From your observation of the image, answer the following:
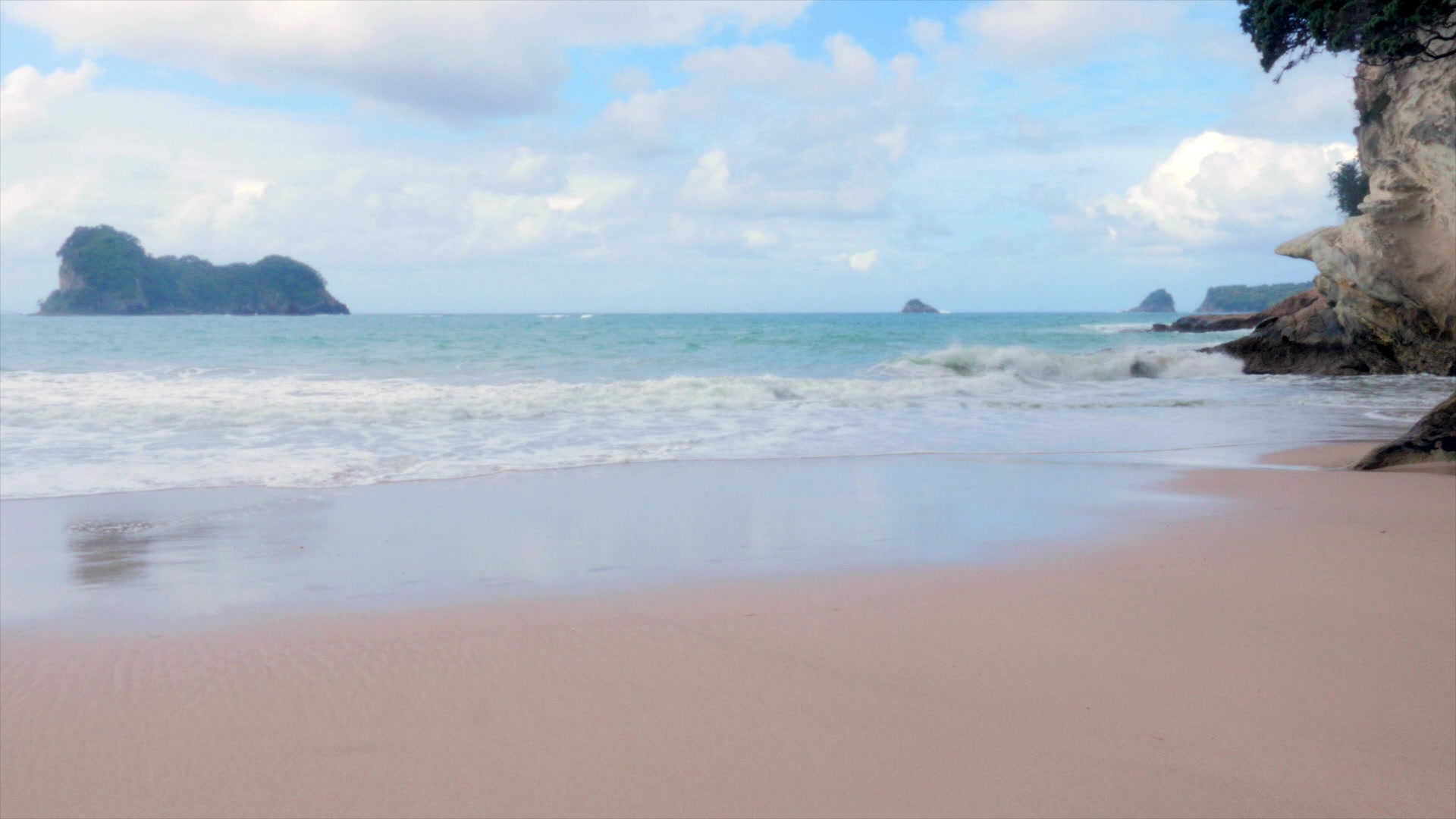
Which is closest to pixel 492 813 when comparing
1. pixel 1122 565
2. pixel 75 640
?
pixel 75 640

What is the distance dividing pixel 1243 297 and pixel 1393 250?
104 meters

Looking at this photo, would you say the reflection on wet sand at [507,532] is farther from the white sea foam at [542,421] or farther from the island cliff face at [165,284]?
the island cliff face at [165,284]

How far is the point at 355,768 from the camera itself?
262cm

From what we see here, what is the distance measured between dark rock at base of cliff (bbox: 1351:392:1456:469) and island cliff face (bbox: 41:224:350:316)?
10947 centimetres

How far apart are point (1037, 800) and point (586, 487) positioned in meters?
5.20

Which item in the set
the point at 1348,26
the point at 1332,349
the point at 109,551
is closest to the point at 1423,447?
the point at 1348,26

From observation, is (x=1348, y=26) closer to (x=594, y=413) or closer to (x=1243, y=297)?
(x=594, y=413)

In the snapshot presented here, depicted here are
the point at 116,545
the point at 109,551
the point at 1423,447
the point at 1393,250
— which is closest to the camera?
the point at 109,551

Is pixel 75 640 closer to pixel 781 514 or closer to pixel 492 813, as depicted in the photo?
pixel 492 813

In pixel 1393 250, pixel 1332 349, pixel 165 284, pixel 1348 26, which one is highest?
pixel 165 284

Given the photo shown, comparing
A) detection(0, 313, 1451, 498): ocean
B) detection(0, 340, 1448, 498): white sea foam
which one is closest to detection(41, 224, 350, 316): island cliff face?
detection(0, 313, 1451, 498): ocean

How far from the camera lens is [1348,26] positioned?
11.3 m

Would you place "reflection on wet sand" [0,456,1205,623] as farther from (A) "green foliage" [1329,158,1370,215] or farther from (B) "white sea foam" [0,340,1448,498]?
(A) "green foliage" [1329,158,1370,215]

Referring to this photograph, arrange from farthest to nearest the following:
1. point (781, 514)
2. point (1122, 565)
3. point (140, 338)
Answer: point (140, 338) → point (781, 514) → point (1122, 565)
